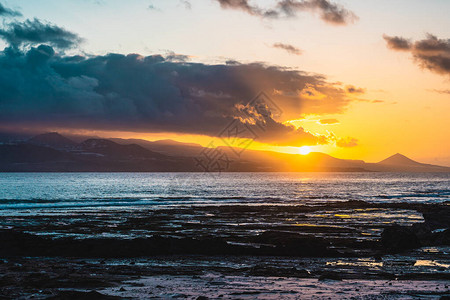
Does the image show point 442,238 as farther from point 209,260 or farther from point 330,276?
point 209,260

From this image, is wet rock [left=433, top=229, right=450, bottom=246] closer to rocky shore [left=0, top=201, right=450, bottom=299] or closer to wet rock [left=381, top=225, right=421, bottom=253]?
rocky shore [left=0, top=201, right=450, bottom=299]

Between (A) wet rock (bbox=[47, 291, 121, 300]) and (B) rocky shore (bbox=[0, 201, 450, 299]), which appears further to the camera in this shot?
(B) rocky shore (bbox=[0, 201, 450, 299])

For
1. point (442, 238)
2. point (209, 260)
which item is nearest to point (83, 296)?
point (209, 260)

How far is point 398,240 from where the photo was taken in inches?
944

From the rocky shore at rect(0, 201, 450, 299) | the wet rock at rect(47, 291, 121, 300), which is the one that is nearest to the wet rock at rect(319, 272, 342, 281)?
the rocky shore at rect(0, 201, 450, 299)

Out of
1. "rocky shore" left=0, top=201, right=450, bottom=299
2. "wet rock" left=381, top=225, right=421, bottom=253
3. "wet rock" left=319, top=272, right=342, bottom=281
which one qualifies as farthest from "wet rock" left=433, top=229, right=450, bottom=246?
"wet rock" left=319, top=272, right=342, bottom=281

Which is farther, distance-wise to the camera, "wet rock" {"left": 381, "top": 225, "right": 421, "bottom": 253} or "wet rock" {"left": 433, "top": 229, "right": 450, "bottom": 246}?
"wet rock" {"left": 433, "top": 229, "right": 450, "bottom": 246}

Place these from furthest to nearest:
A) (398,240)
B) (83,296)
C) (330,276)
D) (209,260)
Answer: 1. (398,240)
2. (209,260)
3. (330,276)
4. (83,296)

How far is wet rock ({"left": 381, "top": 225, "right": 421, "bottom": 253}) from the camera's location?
23.8 m

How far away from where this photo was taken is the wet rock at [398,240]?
2384 cm

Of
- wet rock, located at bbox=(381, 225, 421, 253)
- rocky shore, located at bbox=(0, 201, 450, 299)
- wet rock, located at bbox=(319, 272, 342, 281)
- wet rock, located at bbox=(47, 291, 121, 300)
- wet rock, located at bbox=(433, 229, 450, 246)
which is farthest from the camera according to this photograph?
wet rock, located at bbox=(433, 229, 450, 246)

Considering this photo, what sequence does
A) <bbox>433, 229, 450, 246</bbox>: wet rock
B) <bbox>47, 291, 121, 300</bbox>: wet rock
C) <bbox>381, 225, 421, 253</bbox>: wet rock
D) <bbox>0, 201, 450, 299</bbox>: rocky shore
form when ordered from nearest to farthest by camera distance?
1. <bbox>47, 291, 121, 300</bbox>: wet rock
2. <bbox>0, 201, 450, 299</bbox>: rocky shore
3. <bbox>381, 225, 421, 253</bbox>: wet rock
4. <bbox>433, 229, 450, 246</bbox>: wet rock

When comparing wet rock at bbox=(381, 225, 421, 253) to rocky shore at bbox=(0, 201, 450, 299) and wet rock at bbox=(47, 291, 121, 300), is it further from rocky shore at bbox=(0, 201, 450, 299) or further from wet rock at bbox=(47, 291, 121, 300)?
wet rock at bbox=(47, 291, 121, 300)

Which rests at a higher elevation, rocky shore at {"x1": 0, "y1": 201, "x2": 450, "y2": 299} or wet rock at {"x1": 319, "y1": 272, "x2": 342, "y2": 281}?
wet rock at {"x1": 319, "y1": 272, "x2": 342, "y2": 281}
